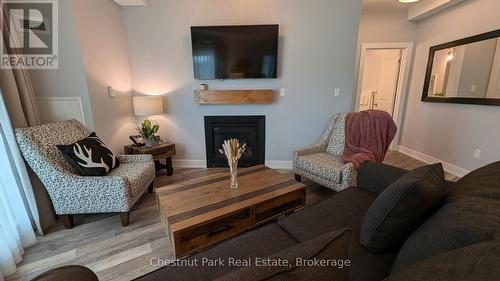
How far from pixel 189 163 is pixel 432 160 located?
405cm

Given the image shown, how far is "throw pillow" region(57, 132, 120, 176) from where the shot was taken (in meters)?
1.83

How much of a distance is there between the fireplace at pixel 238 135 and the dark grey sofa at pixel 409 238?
1852 mm

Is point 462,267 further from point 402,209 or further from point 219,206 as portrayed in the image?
point 219,206

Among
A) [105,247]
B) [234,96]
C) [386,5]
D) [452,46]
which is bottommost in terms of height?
[105,247]

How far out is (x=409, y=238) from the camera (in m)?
0.84

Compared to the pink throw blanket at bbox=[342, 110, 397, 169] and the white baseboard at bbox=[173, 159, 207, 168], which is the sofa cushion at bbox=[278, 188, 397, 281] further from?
the white baseboard at bbox=[173, 159, 207, 168]

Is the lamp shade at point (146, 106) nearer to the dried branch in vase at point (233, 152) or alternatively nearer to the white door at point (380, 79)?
the dried branch in vase at point (233, 152)

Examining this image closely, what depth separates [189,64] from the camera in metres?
3.11

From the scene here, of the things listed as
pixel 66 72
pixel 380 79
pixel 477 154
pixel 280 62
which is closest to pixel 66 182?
pixel 66 72

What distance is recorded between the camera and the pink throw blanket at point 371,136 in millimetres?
2430

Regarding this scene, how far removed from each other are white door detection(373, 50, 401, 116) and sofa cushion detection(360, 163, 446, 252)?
12.9 ft

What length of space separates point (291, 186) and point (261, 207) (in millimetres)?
346

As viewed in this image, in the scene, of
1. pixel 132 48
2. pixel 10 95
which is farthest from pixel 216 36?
pixel 10 95

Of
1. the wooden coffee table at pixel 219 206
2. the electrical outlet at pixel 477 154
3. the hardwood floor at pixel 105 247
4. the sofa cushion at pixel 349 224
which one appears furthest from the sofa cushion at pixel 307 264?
the electrical outlet at pixel 477 154
